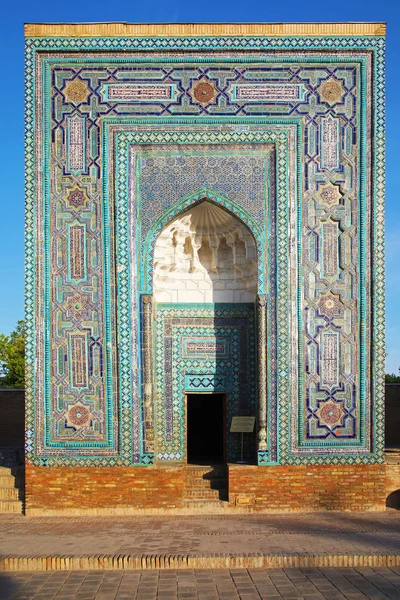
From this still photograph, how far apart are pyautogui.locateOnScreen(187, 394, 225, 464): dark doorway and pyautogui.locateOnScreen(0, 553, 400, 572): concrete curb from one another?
177 inches

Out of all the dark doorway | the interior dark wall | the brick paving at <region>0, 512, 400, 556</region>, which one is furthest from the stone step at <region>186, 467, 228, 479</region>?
the interior dark wall

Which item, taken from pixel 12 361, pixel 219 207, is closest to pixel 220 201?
pixel 219 207

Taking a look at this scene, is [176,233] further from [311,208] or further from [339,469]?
[339,469]

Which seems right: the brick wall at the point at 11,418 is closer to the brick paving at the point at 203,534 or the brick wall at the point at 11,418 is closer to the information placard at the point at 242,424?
the brick paving at the point at 203,534

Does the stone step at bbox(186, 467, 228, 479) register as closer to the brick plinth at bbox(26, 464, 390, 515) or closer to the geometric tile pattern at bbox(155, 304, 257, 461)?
the geometric tile pattern at bbox(155, 304, 257, 461)

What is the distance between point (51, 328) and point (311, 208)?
3.72 metres

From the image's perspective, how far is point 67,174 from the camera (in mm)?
7918

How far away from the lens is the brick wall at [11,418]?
12.1 metres

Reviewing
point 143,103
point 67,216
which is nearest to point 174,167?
point 143,103

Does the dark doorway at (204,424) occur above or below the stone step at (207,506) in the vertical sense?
above

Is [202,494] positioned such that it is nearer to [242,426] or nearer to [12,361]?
[242,426]

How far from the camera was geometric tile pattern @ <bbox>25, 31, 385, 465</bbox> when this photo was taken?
25.8ft

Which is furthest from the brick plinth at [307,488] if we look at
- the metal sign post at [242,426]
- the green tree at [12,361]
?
the green tree at [12,361]

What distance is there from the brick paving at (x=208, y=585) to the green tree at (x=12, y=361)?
15.7 m
